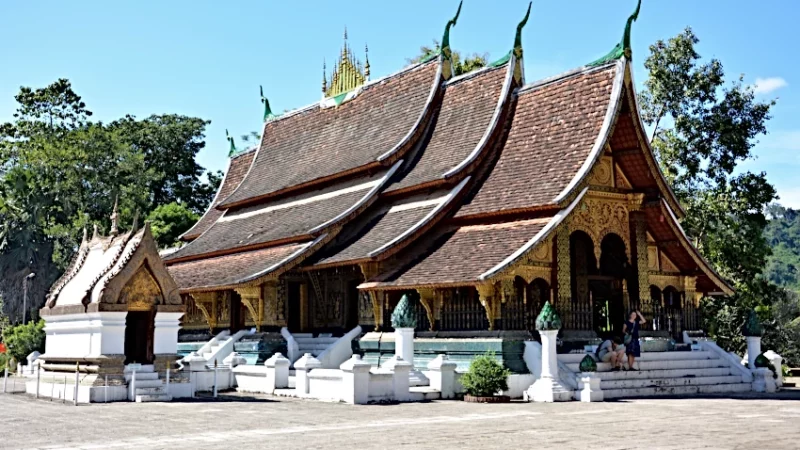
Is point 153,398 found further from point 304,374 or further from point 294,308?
point 294,308

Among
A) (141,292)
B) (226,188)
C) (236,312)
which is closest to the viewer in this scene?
(141,292)

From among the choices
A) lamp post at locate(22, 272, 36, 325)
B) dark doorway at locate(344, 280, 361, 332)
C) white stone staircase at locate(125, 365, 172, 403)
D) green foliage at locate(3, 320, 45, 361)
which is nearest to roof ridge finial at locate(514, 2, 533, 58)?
dark doorway at locate(344, 280, 361, 332)

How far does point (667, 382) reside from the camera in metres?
16.0

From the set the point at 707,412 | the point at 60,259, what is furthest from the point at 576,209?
the point at 60,259

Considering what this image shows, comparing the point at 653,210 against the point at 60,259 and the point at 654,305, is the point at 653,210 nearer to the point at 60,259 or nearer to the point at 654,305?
the point at 654,305

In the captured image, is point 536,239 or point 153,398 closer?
point 153,398

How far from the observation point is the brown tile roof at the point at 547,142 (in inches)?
658

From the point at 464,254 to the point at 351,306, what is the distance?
3982 millimetres

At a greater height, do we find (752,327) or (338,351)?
(752,327)

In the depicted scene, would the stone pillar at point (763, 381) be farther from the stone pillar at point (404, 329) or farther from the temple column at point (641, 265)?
the stone pillar at point (404, 329)

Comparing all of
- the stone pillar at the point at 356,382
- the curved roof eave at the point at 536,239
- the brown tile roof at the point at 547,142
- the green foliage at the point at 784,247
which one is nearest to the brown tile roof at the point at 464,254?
the curved roof eave at the point at 536,239

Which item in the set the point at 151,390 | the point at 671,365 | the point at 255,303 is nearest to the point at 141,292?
the point at 151,390

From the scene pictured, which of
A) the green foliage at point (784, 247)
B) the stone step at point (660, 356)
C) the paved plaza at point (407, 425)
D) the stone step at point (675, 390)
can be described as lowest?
the paved plaza at point (407, 425)

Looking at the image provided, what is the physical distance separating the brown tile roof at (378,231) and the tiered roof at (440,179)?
0.14ft
